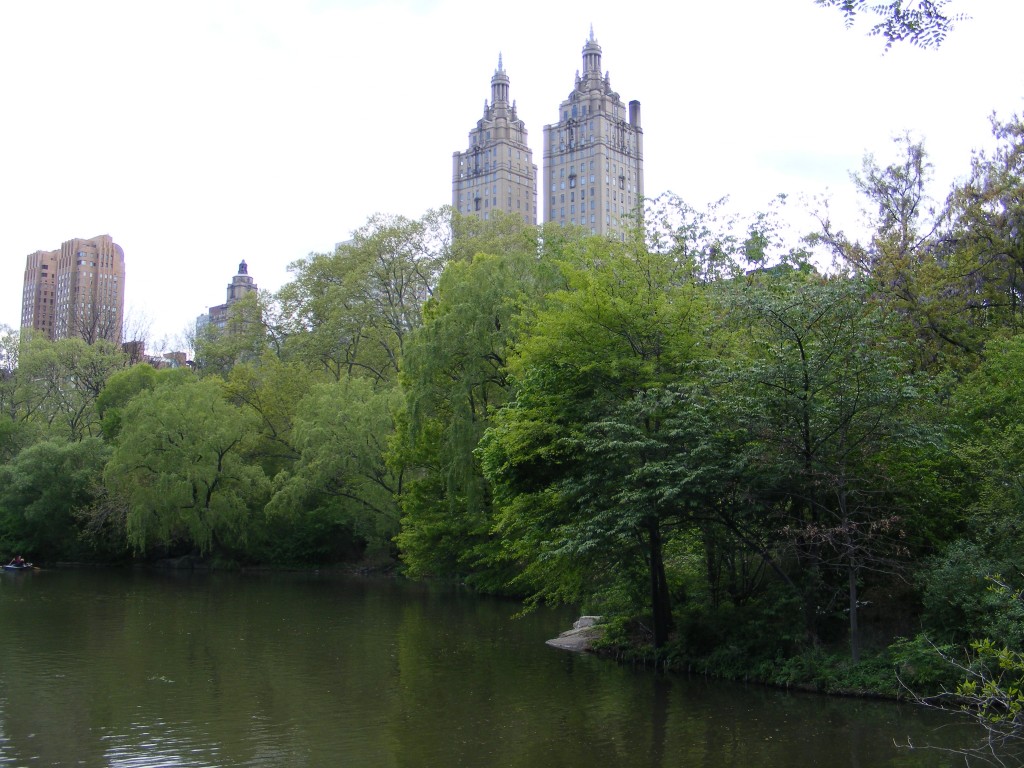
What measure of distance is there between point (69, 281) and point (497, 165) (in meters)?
53.1

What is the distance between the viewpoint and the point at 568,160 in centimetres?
12106

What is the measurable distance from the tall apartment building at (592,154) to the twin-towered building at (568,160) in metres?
0.12

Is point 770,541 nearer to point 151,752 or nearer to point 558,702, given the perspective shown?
point 558,702

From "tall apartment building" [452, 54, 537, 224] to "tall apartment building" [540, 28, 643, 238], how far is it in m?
2.97

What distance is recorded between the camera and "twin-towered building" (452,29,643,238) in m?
118

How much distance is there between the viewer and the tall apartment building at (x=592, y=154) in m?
117

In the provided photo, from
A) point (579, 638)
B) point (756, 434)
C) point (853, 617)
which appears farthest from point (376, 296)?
point (853, 617)

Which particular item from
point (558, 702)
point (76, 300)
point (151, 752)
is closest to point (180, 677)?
point (151, 752)

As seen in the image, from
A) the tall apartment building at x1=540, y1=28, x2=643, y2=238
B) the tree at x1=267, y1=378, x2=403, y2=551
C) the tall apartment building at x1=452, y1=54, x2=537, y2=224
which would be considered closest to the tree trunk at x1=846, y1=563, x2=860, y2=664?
the tree at x1=267, y1=378, x2=403, y2=551

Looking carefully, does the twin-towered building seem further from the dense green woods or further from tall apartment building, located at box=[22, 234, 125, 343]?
the dense green woods

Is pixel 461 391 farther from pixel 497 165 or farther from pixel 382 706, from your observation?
pixel 497 165

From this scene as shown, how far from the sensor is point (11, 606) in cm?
2762

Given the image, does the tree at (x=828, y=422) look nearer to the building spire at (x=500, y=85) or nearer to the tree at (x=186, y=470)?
the tree at (x=186, y=470)

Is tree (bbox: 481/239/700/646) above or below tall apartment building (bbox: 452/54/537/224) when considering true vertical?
below
